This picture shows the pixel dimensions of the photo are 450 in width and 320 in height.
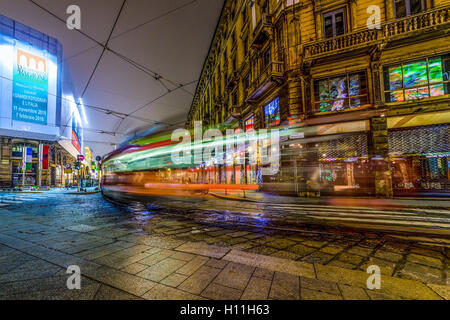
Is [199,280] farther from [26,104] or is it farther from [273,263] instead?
[26,104]

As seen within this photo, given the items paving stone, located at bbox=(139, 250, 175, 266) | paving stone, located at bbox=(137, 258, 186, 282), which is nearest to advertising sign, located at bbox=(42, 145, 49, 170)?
paving stone, located at bbox=(139, 250, 175, 266)

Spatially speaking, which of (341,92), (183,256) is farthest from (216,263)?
(341,92)

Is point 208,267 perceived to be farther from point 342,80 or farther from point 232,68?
point 232,68

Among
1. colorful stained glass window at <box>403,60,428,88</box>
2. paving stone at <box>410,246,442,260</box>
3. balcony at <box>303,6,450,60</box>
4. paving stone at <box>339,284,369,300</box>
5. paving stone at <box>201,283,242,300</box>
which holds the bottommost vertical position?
paving stone at <box>410,246,442,260</box>

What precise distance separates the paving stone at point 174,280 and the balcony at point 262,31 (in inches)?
618

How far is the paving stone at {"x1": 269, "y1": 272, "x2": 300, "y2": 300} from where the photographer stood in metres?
1.99

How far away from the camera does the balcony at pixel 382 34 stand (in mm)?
9758

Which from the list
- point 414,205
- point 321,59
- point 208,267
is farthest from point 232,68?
point 208,267

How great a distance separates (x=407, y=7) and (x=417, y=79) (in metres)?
4.11

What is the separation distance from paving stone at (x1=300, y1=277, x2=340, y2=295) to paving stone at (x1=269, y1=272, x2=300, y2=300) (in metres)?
0.07

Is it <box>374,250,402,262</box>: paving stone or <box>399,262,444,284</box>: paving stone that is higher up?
<box>399,262,444,284</box>: paving stone

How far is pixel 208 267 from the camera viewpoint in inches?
105

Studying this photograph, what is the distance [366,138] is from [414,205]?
4636 millimetres

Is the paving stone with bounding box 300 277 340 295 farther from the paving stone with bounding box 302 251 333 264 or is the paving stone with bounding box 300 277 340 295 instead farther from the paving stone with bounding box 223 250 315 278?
the paving stone with bounding box 302 251 333 264
